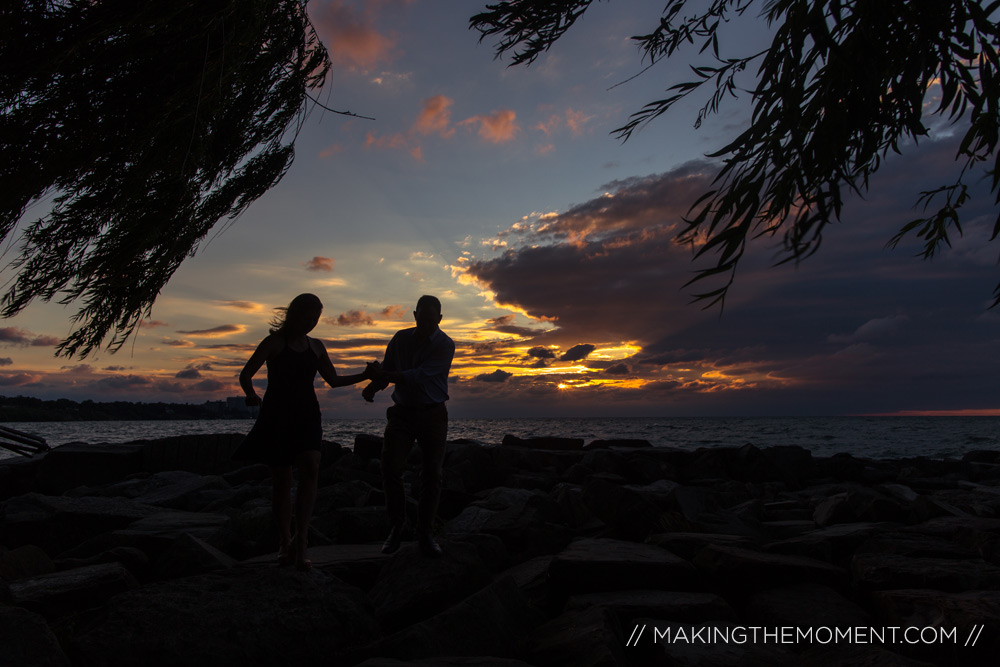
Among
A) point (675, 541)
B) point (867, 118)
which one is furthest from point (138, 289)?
point (867, 118)

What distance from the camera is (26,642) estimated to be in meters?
2.86

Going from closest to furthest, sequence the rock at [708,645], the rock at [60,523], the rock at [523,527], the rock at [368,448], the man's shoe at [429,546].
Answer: the rock at [708,645] → the man's shoe at [429,546] → the rock at [523,527] → the rock at [60,523] → the rock at [368,448]

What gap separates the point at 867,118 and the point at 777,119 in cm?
113

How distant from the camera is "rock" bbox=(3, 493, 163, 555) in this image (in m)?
6.01

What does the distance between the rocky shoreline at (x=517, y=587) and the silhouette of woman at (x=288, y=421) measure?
0.35 metres

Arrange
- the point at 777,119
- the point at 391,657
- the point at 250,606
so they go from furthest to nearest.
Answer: the point at 777,119 → the point at 250,606 → the point at 391,657

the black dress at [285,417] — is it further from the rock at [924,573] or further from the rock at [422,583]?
the rock at [924,573]

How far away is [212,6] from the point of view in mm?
4457

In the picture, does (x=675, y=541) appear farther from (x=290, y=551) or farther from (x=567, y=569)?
(x=290, y=551)

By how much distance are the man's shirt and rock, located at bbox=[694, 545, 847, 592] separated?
2.33 meters

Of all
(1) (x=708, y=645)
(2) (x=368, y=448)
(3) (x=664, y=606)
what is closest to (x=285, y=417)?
(3) (x=664, y=606)

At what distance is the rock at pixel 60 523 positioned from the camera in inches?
237

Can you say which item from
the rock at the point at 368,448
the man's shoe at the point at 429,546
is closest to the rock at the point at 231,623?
the man's shoe at the point at 429,546

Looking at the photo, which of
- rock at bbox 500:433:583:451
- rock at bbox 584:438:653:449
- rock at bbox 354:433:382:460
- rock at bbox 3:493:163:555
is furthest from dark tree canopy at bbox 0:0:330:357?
rock at bbox 584:438:653:449
